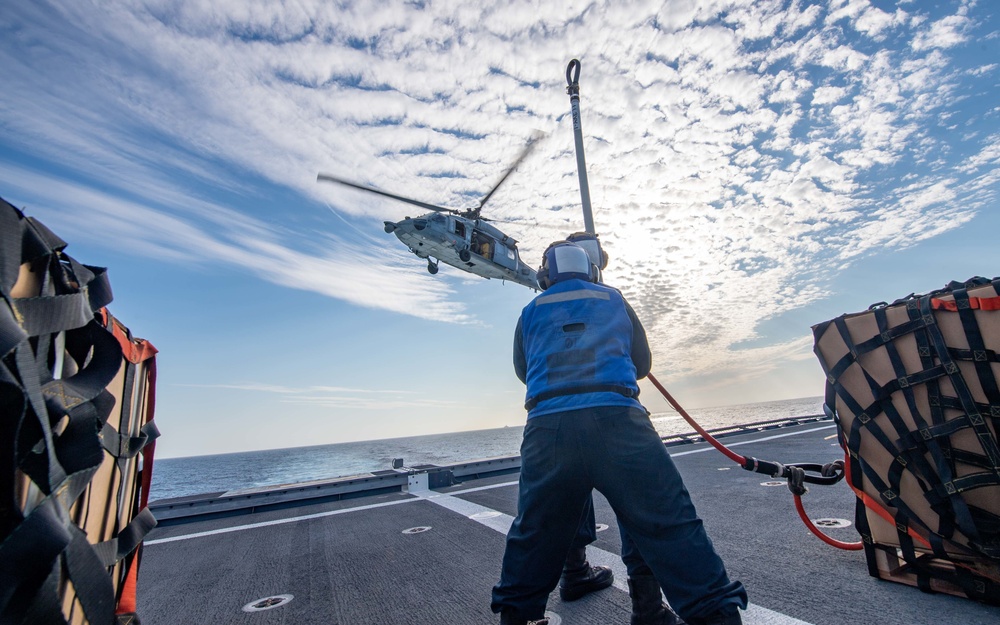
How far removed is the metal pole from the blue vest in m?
1.68

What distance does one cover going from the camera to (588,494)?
2.35 meters

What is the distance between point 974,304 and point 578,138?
363 cm

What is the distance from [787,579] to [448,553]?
2.72 meters

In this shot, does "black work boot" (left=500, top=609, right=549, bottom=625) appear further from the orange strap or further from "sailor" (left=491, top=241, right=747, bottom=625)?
the orange strap

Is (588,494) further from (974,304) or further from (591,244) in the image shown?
(974,304)

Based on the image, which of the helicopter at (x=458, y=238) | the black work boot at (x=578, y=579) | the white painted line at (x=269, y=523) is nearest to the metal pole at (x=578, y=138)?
the black work boot at (x=578, y=579)

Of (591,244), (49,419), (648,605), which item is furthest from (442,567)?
(49,419)

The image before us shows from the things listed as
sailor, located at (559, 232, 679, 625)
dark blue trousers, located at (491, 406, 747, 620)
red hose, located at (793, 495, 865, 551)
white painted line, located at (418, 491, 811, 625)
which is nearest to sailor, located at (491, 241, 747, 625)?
dark blue trousers, located at (491, 406, 747, 620)

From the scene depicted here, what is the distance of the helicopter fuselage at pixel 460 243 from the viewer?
16.9 meters

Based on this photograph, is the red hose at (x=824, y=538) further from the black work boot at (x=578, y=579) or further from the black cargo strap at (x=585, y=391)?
the black cargo strap at (x=585, y=391)

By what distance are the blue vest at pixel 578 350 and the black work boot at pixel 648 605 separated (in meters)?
1.02

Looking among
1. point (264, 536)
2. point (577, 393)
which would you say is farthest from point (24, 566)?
point (264, 536)

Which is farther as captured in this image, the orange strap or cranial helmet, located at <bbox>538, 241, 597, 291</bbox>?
cranial helmet, located at <bbox>538, 241, 597, 291</bbox>

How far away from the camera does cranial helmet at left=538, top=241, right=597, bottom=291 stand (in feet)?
9.52
